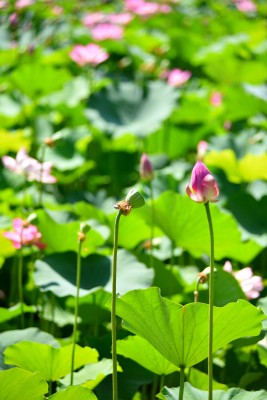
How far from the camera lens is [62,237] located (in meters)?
1.65

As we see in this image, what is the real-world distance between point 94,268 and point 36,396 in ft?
1.68

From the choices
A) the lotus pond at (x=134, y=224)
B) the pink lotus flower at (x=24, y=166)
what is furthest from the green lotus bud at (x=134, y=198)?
the pink lotus flower at (x=24, y=166)

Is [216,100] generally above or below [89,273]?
below

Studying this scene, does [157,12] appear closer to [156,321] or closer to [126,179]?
[126,179]

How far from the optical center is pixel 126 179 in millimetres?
2398

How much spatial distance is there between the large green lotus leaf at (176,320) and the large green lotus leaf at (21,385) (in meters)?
0.14

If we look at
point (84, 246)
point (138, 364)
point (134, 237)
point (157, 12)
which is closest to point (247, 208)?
point (134, 237)

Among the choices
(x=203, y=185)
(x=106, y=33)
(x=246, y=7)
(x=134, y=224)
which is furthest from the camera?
(x=246, y=7)

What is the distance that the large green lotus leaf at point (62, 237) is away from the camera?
162 centimetres

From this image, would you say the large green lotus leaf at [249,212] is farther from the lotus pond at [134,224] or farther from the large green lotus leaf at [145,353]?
the large green lotus leaf at [145,353]

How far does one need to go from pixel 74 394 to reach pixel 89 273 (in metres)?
0.50

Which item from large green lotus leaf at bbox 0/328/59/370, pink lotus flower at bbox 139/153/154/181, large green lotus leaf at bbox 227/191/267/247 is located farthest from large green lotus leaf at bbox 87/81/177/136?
large green lotus leaf at bbox 0/328/59/370

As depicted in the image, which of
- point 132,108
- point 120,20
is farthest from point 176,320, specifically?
point 120,20

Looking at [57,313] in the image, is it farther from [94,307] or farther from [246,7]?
[246,7]
